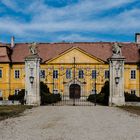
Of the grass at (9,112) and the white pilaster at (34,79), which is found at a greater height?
the white pilaster at (34,79)

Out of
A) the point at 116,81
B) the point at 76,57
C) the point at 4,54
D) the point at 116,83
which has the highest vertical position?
the point at 4,54

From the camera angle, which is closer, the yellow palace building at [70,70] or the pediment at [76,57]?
the yellow palace building at [70,70]

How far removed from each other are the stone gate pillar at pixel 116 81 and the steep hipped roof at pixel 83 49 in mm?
22230

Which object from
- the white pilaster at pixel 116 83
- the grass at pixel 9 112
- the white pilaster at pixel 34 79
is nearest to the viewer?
the grass at pixel 9 112

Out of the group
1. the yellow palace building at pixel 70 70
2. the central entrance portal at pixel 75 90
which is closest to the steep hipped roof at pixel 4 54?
the yellow palace building at pixel 70 70

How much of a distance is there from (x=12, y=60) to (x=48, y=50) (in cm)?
526

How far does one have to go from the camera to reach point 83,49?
51.4 meters

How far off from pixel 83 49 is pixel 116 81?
79.2 feet

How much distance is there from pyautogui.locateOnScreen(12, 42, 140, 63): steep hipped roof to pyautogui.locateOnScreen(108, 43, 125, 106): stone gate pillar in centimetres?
2223

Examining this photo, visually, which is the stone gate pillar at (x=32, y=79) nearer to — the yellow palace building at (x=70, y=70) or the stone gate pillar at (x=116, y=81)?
the stone gate pillar at (x=116, y=81)

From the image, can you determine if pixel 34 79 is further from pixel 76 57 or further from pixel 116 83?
pixel 76 57

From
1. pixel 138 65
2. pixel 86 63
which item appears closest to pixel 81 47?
pixel 86 63

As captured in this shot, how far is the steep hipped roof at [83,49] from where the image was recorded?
1996 inches

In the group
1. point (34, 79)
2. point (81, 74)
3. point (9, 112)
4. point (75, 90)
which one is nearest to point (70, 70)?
point (81, 74)
